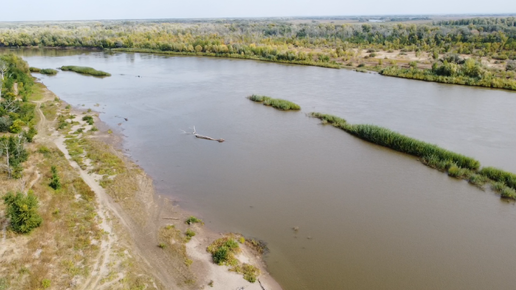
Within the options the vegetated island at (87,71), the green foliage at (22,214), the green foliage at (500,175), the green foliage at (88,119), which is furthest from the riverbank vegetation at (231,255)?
the vegetated island at (87,71)

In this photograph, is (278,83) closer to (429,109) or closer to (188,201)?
(429,109)

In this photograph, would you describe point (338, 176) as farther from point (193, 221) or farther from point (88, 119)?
point (88, 119)

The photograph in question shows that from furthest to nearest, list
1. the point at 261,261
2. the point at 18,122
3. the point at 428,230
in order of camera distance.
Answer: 1. the point at 18,122
2. the point at 428,230
3. the point at 261,261

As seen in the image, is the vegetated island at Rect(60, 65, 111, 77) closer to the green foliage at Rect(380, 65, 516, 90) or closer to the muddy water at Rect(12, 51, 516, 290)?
the muddy water at Rect(12, 51, 516, 290)

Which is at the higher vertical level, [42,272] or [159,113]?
[159,113]

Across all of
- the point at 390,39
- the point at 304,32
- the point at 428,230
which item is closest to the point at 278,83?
the point at 428,230

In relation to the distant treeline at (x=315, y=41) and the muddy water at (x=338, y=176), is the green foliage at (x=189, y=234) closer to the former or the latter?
the muddy water at (x=338, y=176)

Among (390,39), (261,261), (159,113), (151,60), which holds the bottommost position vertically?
(261,261)
